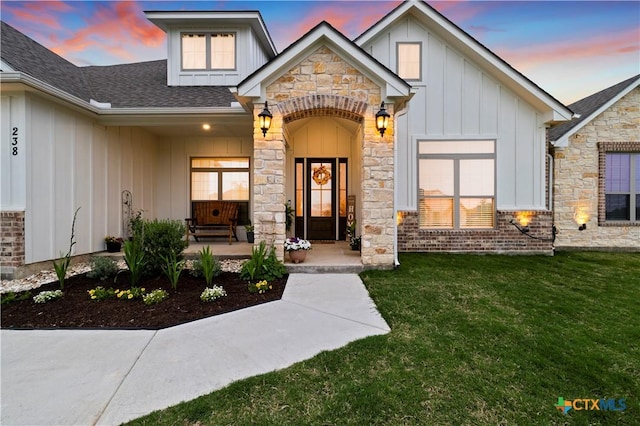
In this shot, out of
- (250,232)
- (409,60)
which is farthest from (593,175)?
(250,232)

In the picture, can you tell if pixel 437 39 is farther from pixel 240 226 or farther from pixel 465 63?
pixel 240 226

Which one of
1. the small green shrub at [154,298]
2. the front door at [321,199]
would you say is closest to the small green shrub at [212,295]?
the small green shrub at [154,298]

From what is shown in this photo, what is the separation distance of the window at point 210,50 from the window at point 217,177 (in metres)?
2.73

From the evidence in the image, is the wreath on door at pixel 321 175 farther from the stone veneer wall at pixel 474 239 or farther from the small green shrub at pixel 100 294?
the small green shrub at pixel 100 294

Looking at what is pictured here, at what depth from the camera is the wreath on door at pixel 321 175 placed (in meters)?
8.57

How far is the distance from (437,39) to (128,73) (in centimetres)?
893

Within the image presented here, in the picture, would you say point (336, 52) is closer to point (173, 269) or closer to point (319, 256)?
point (319, 256)

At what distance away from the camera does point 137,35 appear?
33.2ft

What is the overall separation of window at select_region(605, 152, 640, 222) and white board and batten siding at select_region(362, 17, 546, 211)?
8.15 ft

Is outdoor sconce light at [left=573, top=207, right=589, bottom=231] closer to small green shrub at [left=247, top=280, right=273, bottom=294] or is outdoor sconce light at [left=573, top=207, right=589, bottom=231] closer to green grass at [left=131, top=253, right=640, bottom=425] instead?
green grass at [left=131, top=253, right=640, bottom=425]

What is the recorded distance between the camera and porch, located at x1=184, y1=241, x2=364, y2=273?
543 cm

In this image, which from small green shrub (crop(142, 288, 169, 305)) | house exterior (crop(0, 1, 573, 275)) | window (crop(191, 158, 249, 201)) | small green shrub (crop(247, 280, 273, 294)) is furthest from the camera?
window (crop(191, 158, 249, 201))

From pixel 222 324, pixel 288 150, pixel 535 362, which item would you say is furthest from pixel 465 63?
pixel 222 324

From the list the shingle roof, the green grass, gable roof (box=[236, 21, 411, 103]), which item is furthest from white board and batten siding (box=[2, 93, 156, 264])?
the green grass
